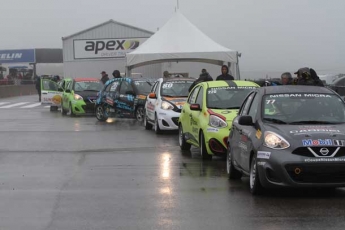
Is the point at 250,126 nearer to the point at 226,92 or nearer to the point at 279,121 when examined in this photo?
the point at 279,121

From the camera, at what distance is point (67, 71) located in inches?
1832

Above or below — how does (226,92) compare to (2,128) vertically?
above

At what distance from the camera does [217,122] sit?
11953 millimetres

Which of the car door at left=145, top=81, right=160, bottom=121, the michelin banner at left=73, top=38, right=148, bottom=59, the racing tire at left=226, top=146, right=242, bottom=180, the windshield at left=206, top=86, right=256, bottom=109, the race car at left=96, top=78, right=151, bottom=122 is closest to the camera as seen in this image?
the racing tire at left=226, top=146, right=242, bottom=180

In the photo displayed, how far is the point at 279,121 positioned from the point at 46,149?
283 inches

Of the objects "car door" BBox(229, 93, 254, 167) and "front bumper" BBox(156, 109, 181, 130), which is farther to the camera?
"front bumper" BBox(156, 109, 181, 130)

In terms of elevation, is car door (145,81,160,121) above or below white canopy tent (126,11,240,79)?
below

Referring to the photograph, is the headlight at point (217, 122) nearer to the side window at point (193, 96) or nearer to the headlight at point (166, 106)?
the side window at point (193, 96)

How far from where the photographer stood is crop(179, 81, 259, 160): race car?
1186 cm

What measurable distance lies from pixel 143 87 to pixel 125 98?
0.74 metres

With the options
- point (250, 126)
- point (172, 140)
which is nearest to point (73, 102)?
point (172, 140)

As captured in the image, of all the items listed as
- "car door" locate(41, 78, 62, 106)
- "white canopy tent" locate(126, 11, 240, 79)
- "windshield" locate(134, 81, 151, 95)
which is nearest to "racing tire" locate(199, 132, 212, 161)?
"windshield" locate(134, 81, 151, 95)

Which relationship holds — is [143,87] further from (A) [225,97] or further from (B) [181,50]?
(A) [225,97]

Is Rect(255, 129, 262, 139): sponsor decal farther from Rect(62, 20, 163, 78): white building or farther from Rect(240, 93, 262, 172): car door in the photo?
Rect(62, 20, 163, 78): white building
